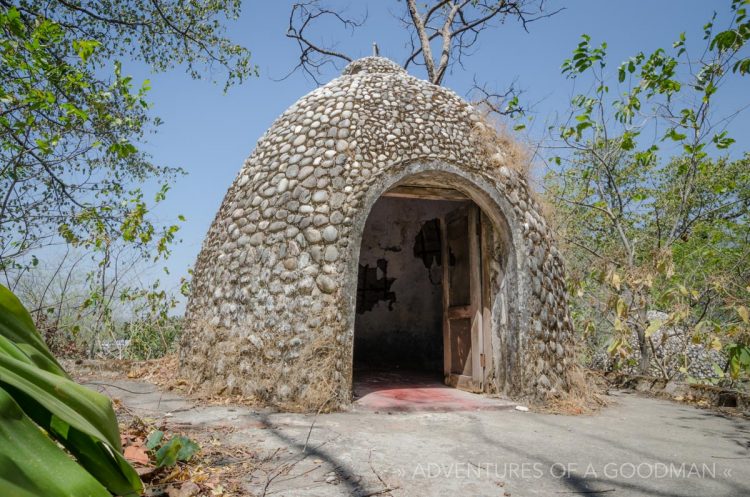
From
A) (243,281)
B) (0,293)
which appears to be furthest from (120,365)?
(0,293)

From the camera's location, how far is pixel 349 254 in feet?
15.3

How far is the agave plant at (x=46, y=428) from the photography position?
23.1 inches

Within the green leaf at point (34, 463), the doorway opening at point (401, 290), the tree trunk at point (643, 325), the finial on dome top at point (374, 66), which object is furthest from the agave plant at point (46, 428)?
the doorway opening at point (401, 290)

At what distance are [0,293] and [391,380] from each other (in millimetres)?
6166

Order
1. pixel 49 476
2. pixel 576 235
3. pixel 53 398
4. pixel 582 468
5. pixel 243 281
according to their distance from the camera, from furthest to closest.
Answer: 1. pixel 576 235
2. pixel 243 281
3. pixel 582 468
4. pixel 53 398
5. pixel 49 476

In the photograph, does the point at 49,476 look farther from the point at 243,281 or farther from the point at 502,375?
the point at 502,375

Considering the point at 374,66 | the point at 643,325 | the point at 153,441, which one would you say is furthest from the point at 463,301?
the point at 153,441

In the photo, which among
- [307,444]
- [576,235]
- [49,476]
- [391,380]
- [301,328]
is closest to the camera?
[49,476]

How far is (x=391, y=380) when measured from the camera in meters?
6.73

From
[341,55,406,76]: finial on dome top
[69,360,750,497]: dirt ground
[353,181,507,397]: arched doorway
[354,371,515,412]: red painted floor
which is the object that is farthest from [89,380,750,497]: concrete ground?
[341,55,406,76]: finial on dome top

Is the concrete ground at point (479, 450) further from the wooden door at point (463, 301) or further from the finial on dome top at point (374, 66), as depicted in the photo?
the finial on dome top at point (374, 66)

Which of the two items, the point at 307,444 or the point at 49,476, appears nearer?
the point at 49,476

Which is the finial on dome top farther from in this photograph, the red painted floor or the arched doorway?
the red painted floor

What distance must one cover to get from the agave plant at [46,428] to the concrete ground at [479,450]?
1.82 m
